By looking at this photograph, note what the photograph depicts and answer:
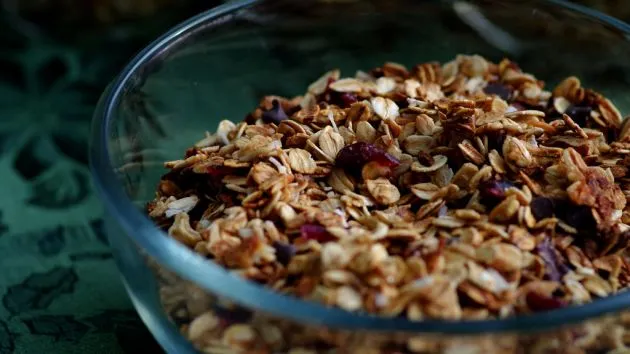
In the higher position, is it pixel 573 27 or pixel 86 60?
pixel 573 27

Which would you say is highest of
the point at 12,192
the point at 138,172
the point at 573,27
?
the point at 573,27

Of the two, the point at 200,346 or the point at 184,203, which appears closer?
the point at 200,346

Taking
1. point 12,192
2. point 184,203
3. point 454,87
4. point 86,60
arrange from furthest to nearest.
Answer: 1. point 86,60
2. point 12,192
3. point 454,87
4. point 184,203

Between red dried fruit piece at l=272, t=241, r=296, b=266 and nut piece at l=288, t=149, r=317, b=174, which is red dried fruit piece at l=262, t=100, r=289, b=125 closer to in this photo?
nut piece at l=288, t=149, r=317, b=174

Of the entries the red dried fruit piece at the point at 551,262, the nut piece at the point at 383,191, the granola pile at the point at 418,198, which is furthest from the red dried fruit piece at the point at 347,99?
the red dried fruit piece at the point at 551,262

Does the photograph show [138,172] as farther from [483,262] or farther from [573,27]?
[573,27]

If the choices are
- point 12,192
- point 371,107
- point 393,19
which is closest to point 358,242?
point 371,107
